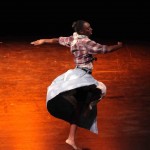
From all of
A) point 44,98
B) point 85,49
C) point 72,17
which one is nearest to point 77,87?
point 85,49

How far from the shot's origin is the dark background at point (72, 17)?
12.5 meters

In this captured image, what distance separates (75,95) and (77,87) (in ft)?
0.44

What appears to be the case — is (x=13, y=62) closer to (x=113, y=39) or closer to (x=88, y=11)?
(x=113, y=39)

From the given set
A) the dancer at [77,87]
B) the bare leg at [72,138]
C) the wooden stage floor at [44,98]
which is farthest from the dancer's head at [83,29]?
the wooden stage floor at [44,98]

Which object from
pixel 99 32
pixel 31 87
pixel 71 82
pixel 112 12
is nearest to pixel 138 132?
pixel 71 82

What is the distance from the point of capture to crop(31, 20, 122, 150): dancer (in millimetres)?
6125

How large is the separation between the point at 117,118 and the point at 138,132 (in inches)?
22.0

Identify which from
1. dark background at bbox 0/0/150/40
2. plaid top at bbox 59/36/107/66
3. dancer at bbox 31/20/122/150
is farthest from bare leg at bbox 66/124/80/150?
dark background at bbox 0/0/150/40

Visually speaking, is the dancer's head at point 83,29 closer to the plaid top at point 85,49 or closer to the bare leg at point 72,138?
the plaid top at point 85,49

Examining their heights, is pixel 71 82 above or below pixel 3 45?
above

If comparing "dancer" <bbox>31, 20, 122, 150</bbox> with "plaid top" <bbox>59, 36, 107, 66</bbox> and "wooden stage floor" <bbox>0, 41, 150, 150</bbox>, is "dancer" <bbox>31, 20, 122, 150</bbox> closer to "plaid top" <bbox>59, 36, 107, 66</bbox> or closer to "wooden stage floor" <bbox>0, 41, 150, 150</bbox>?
"plaid top" <bbox>59, 36, 107, 66</bbox>

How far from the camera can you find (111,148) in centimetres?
629

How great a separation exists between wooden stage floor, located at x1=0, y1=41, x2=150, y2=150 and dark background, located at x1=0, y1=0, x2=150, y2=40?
1.10m

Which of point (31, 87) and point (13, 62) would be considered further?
point (13, 62)
